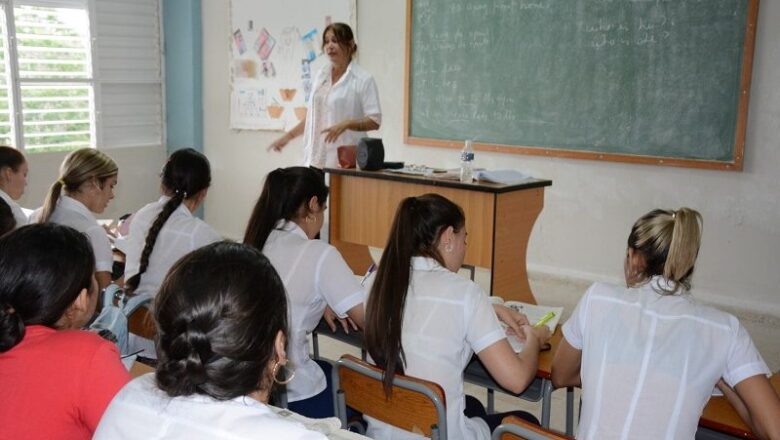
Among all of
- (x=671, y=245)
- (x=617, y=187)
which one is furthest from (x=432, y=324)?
(x=617, y=187)

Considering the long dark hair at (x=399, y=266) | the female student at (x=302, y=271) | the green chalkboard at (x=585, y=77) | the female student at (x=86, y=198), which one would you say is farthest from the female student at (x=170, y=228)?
the green chalkboard at (x=585, y=77)

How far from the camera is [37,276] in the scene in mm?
1422

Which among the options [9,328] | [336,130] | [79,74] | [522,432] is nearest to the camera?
[9,328]

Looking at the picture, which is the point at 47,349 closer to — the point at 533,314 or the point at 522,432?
the point at 522,432

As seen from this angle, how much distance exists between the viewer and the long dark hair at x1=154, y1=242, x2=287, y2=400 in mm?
1045

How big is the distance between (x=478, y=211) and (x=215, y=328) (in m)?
3.10

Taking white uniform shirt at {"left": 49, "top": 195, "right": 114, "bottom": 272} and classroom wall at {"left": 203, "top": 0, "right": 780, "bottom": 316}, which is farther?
classroom wall at {"left": 203, "top": 0, "right": 780, "bottom": 316}

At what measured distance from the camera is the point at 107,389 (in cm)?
139

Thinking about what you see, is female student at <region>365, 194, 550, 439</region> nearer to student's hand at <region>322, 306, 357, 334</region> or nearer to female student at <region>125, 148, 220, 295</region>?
student's hand at <region>322, 306, 357, 334</region>

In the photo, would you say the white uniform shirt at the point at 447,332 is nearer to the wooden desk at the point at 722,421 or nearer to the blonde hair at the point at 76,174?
the wooden desk at the point at 722,421

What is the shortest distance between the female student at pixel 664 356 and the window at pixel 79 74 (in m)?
5.93

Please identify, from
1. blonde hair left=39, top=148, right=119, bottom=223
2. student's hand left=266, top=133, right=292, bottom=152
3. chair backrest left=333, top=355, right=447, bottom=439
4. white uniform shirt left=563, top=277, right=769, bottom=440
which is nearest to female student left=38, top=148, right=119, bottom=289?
blonde hair left=39, top=148, right=119, bottom=223

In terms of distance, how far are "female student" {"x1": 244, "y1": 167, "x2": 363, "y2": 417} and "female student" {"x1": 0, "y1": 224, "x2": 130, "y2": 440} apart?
2.92 ft

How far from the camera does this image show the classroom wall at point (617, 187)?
457cm
